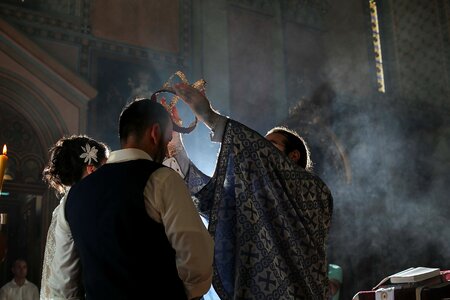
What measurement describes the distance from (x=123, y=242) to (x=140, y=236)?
0.05 metres


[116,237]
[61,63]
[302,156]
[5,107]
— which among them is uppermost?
[61,63]

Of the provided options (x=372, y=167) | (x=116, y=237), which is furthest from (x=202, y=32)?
(x=116, y=237)

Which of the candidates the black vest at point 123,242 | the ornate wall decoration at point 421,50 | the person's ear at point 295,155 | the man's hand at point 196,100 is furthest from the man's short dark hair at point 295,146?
the ornate wall decoration at point 421,50

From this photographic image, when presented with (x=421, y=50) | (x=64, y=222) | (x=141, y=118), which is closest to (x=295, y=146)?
(x=141, y=118)

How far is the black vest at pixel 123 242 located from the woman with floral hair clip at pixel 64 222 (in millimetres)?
210

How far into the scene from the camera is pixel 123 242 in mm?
1704

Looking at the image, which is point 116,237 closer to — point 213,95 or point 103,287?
point 103,287

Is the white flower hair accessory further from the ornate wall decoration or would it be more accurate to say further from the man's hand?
the ornate wall decoration

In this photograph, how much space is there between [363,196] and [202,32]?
10.7ft

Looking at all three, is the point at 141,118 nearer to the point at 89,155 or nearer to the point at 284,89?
the point at 89,155

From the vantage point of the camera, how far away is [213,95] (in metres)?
7.12

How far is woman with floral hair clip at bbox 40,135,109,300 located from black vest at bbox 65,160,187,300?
21cm

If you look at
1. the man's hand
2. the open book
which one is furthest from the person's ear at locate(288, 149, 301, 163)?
the open book

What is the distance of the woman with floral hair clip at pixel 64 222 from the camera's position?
2.03 metres
